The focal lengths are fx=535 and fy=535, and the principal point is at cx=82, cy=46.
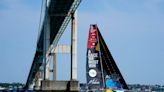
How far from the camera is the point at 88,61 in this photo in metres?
25.3

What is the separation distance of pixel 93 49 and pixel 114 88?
2600 millimetres

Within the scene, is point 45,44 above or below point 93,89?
above

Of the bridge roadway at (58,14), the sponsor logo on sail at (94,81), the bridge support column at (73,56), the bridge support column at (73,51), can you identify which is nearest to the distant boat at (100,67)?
the sponsor logo on sail at (94,81)

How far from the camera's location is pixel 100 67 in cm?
2541

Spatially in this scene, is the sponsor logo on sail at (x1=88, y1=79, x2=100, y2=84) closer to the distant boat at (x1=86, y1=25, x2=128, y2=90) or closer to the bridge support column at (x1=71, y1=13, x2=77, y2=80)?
the distant boat at (x1=86, y1=25, x2=128, y2=90)

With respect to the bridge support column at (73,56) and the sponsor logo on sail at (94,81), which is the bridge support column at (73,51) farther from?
the sponsor logo on sail at (94,81)

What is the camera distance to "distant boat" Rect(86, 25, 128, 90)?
80.2ft

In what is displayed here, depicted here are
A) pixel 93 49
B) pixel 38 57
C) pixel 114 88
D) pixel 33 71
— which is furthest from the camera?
pixel 33 71

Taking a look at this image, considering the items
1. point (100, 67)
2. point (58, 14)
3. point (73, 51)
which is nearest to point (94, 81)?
Answer: point (100, 67)

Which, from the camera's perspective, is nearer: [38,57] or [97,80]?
[97,80]

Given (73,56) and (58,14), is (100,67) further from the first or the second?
(58,14)

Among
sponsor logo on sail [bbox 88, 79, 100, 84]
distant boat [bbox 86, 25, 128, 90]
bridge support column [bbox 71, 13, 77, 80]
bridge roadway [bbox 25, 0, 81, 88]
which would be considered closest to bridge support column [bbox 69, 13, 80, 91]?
bridge support column [bbox 71, 13, 77, 80]

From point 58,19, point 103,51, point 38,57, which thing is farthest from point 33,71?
point 103,51

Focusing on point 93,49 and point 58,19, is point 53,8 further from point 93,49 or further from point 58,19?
point 93,49
